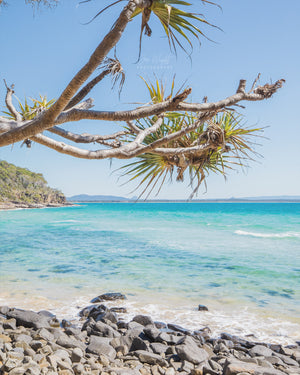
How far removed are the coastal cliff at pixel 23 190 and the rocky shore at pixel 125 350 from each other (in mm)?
58041

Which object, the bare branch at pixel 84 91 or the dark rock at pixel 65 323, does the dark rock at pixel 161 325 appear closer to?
the dark rock at pixel 65 323

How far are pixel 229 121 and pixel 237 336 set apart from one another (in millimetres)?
3028

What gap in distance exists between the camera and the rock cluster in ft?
10.4

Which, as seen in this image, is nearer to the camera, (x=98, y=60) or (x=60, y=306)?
(x=98, y=60)

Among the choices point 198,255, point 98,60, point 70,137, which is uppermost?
point 98,60

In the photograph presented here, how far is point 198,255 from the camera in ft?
41.6

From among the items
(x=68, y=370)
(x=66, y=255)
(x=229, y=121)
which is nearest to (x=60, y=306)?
(x=68, y=370)

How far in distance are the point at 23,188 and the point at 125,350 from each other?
75169 millimetres

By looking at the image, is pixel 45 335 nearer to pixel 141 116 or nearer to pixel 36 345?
pixel 36 345

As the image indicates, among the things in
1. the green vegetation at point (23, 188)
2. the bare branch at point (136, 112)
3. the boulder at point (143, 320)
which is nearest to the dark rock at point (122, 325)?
the boulder at point (143, 320)

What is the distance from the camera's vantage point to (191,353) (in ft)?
11.9

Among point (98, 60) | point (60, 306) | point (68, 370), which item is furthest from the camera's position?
point (60, 306)

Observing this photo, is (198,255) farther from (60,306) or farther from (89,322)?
(89,322)

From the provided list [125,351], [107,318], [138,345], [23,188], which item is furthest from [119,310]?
[23,188]
